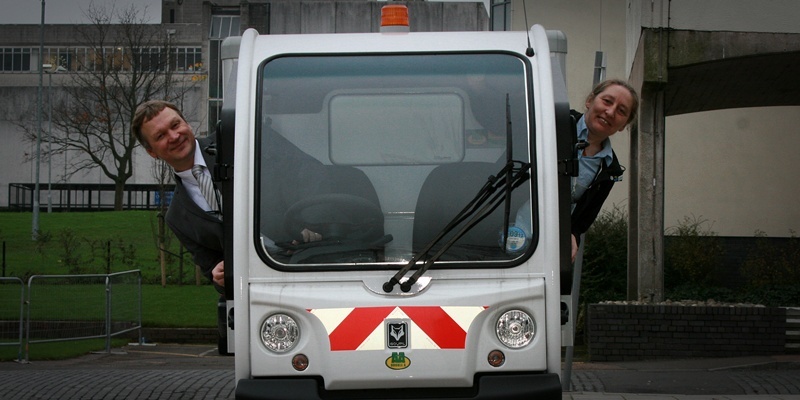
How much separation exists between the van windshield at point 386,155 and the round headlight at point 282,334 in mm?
264

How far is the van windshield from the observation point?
523 cm

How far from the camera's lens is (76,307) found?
50.5 ft

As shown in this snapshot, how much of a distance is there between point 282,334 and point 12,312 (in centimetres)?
1093

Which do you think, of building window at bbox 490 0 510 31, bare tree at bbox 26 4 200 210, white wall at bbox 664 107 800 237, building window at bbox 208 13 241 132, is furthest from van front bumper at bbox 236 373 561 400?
building window at bbox 208 13 241 132

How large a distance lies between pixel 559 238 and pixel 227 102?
170cm

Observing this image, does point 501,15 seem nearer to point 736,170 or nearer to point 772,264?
point 736,170

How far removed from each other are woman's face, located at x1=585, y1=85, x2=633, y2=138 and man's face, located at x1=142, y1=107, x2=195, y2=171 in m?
2.13

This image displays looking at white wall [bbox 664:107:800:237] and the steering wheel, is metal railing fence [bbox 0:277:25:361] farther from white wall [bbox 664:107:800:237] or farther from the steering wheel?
white wall [bbox 664:107:800:237]

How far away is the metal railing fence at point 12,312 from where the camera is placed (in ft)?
47.4

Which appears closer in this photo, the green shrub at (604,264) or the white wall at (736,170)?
the green shrub at (604,264)

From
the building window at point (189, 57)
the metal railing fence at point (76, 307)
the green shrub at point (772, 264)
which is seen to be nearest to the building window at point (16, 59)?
the building window at point (189, 57)

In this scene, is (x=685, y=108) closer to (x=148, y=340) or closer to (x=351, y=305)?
(x=148, y=340)

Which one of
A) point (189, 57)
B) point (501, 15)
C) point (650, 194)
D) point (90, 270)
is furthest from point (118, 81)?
point (650, 194)

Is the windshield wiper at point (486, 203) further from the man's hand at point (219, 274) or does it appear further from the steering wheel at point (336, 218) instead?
the man's hand at point (219, 274)
